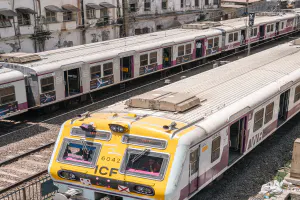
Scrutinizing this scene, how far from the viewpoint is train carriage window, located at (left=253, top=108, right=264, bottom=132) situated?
39.6 feet

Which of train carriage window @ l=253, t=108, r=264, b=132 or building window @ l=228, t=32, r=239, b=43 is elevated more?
building window @ l=228, t=32, r=239, b=43

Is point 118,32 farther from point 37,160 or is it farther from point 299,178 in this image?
point 299,178

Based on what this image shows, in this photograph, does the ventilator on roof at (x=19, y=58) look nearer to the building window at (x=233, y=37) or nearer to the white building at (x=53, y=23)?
the white building at (x=53, y=23)

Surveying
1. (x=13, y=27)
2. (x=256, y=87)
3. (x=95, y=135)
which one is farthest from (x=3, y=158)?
(x=13, y=27)

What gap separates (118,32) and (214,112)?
90.5ft

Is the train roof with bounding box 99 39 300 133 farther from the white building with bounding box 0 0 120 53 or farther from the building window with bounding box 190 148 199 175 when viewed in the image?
the white building with bounding box 0 0 120 53

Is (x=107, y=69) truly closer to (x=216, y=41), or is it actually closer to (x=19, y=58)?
(x=19, y=58)

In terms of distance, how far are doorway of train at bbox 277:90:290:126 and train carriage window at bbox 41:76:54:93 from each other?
9.92 metres

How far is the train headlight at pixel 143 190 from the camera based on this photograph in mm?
8593

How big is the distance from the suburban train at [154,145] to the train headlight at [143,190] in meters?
0.02

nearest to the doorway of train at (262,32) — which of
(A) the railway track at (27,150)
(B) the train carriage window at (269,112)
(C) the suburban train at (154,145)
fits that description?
(A) the railway track at (27,150)

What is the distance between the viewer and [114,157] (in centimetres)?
911

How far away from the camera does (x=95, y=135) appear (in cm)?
950

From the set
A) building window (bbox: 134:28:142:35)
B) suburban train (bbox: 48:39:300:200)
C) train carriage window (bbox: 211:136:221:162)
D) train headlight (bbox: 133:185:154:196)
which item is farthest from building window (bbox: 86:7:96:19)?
train headlight (bbox: 133:185:154:196)
